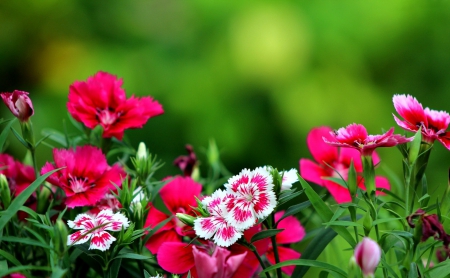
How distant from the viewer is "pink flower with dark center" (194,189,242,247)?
548 mm

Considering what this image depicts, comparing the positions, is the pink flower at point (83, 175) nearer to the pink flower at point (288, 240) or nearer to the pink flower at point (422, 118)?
the pink flower at point (288, 240)

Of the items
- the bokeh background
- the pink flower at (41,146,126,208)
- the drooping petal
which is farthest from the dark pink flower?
the bokeh background

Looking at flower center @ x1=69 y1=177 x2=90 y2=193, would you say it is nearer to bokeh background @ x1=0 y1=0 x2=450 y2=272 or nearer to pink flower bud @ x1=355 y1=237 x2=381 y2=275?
pink flower bud @ x1=355 y1=237 x2=381 y2=275

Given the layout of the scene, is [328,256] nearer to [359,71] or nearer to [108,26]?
[359,71]

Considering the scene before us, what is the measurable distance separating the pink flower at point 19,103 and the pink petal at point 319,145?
33cm

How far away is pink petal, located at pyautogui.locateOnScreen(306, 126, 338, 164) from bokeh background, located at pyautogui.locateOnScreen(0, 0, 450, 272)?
1025 mm

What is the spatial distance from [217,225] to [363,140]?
0.16 m

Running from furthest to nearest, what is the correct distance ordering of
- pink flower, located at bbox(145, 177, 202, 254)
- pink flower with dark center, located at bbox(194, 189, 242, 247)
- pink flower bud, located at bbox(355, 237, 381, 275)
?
pink flower, located at bbox(145, 177, 202, 254) → pink flower with dark center, located at bbox(194, 189, 242, 247) → pink flower bud, located at bbox(355, 237, 381, 275)

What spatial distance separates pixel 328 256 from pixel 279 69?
1.12 metres

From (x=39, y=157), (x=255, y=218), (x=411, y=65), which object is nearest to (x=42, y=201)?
(x=255, y=218)

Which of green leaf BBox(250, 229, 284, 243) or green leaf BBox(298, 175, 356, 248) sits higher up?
green leaf BBox(298, 175, 356, 248)

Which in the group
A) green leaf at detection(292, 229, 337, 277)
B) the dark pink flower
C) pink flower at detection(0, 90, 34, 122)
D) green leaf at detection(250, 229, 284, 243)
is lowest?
the dark pink flower

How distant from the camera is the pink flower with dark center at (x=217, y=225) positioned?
1.80 ft

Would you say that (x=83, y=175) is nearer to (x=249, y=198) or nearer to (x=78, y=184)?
(x=78, y=184)
